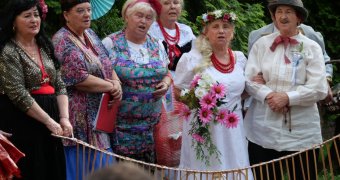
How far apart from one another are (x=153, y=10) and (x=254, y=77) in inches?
36.2

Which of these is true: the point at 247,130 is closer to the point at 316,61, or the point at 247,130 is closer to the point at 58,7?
the point at 316,61

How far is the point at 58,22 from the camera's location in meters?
6.84

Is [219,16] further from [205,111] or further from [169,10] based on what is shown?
[205,111]

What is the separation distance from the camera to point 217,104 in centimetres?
537

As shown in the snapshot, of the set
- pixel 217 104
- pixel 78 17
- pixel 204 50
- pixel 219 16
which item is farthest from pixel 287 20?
pixel 78 17

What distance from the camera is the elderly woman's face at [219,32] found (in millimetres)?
5547

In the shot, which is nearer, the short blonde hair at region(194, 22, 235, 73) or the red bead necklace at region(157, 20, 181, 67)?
the short blonde hair at region(194, 22, 235, 73)

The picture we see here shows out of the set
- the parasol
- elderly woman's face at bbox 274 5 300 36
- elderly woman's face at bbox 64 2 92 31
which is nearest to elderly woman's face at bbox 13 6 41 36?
elderly woman's face at bbox 64 2 92 31

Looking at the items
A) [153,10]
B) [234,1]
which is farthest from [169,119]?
[234,1]

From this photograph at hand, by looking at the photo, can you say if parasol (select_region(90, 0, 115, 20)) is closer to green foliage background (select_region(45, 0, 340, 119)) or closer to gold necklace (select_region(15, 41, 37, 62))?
green foliage background (select_region(45, 0, 340, 119))

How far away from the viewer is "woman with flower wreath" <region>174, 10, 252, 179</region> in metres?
5.46

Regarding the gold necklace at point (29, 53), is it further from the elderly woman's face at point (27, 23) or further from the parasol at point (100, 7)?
the parasol at point (100, 7)

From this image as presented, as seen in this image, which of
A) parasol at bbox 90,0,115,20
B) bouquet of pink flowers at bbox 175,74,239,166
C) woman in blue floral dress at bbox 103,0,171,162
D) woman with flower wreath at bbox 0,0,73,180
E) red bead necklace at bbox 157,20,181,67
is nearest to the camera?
woman with flower wreath at bbox 0,0,73,180

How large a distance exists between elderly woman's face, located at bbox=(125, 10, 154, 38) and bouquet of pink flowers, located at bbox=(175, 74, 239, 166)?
54 centimetres
